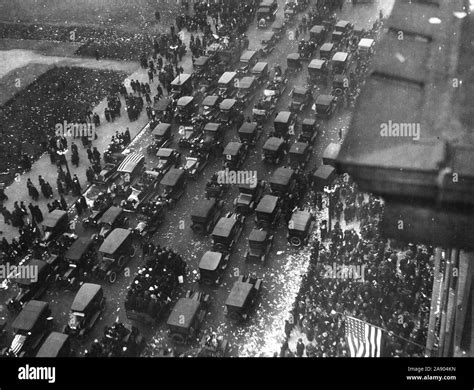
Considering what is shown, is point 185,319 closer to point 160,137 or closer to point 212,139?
point 212,139

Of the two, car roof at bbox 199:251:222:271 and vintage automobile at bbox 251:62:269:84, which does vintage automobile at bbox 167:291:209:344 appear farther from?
vintage automobile at bbox 251:62:269:84

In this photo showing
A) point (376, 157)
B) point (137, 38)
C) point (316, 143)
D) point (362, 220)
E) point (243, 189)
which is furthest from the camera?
point (137, 38)

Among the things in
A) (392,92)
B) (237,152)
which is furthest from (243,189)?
(392,92)

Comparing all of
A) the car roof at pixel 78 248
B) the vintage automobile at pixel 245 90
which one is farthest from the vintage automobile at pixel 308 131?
the car roof at pixel 78 248

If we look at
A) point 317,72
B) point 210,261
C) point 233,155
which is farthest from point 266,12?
point 210,261

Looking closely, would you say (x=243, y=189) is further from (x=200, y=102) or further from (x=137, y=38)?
(x=137, y=38)

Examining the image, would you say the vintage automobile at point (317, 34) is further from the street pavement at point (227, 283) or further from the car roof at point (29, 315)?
the car roof at point (29, 315)
